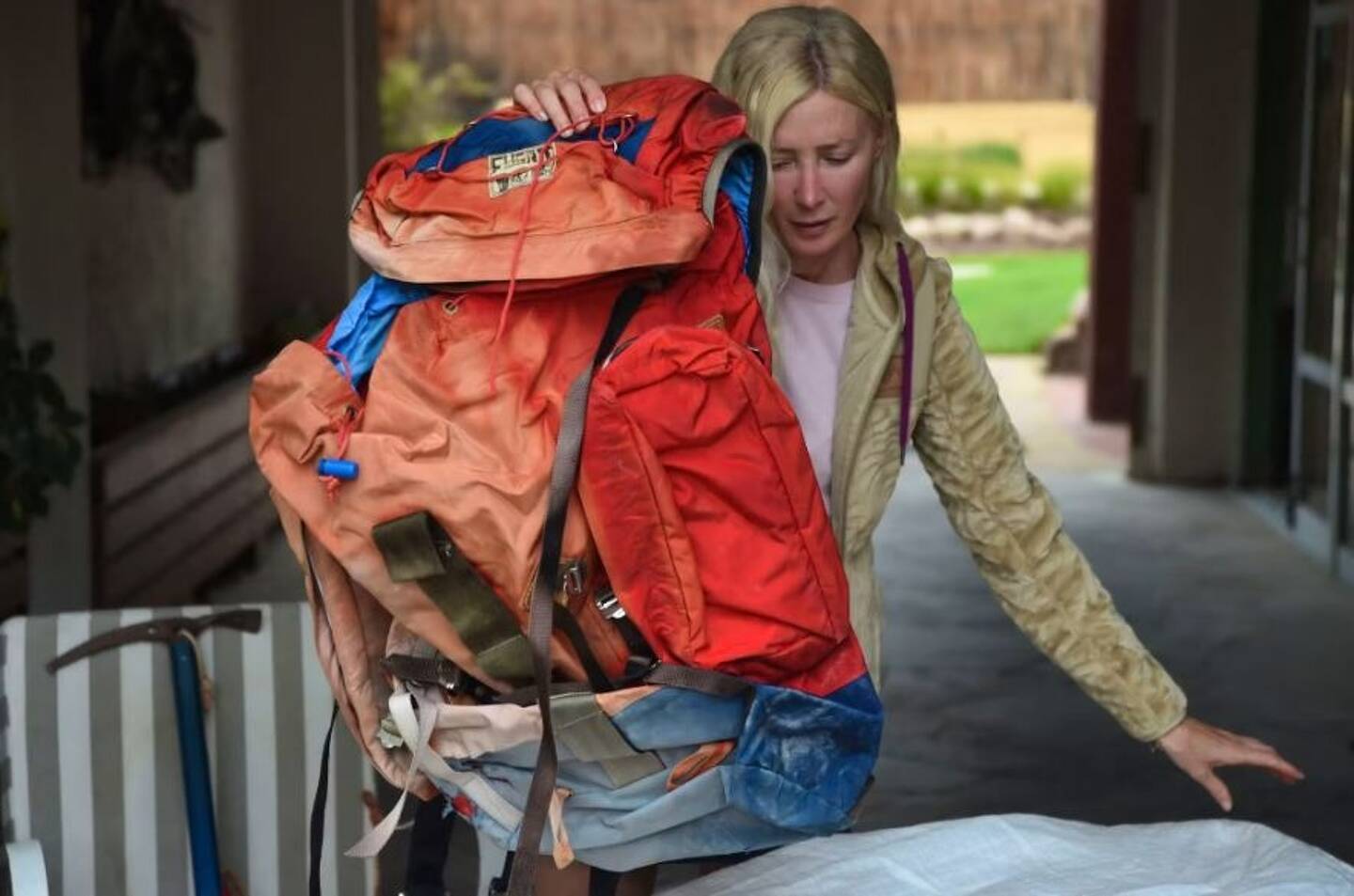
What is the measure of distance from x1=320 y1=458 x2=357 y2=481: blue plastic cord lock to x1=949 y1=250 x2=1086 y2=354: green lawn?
10.6 metres

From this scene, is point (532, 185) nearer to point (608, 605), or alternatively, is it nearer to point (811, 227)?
point (608, 605)

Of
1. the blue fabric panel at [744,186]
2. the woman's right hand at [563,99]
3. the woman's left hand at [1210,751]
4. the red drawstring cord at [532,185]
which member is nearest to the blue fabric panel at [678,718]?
the red drawstring cord at [532,185]

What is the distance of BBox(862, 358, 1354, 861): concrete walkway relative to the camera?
4.69m

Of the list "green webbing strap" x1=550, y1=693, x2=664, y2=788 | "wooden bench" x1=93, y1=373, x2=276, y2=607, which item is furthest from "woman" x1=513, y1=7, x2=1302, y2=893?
"wooden bench" x1=93, y1=373, x2=276, y2=607

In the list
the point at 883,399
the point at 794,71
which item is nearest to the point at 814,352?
the point at 883,399

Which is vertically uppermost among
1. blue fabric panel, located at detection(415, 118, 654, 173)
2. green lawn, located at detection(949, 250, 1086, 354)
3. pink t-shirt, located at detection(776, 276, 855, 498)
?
blue fabric panel, located at detection(415, 118, 654, 173)

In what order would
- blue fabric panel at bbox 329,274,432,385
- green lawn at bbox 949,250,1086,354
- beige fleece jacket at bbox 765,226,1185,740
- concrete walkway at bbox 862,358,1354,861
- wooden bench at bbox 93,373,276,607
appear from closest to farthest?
blue fabric panel at bbox 329,274,432,385 < beige fleece jacket at bbox 765,226,1185,740 < concrete walkway at bbox 862,358,1354,861 < wooden bench at bbox 93,373,276,607 < green lawn at bbox 949,250,1086,354

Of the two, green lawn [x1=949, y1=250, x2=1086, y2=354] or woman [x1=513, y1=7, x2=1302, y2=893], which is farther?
green lawn [x1=949, y1=250, x2=1086, y2=354]

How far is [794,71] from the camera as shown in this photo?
6.66 feet

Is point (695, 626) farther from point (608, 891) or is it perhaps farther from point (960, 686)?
point (960, 686)

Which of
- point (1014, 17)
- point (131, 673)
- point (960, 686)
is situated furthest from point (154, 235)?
point (1014, 17)

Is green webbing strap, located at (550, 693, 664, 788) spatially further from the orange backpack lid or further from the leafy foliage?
the leafy foliage

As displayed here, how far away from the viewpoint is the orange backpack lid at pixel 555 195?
5.31 ft

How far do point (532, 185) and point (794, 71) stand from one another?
456 millimetres
